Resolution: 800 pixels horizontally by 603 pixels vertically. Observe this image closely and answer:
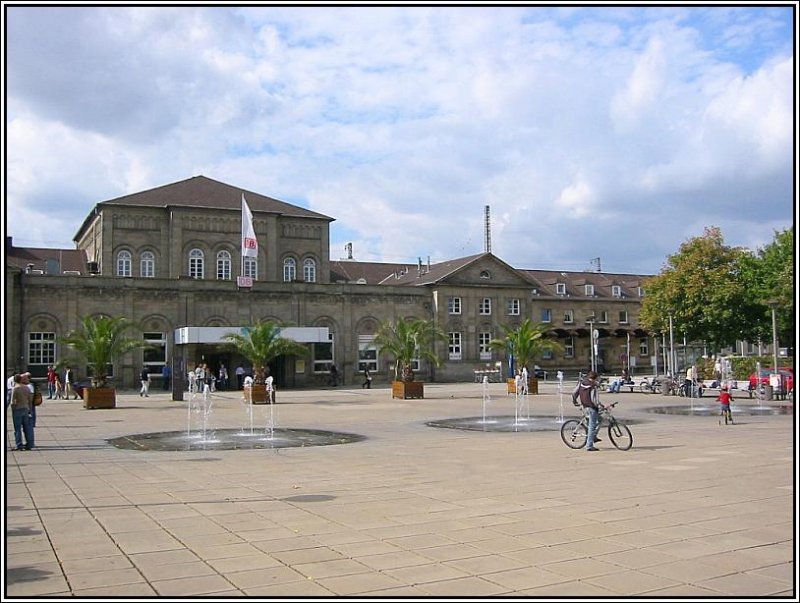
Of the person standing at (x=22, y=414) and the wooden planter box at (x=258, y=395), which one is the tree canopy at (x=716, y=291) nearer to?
the wooden planter box at (x=258, y=395)

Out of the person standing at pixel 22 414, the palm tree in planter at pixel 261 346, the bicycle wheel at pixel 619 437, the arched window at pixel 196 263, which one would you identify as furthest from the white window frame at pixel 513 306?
the person standing at pixel 22 414

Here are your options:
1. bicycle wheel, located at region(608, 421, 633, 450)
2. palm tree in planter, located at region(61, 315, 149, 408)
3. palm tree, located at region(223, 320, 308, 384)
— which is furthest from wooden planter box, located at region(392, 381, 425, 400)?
bicycle wheel, located at region(608, 421, 633, 450)

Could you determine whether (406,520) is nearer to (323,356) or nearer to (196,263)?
(323,356)

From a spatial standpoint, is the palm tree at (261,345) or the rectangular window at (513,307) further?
the rectangular window at (513,307)

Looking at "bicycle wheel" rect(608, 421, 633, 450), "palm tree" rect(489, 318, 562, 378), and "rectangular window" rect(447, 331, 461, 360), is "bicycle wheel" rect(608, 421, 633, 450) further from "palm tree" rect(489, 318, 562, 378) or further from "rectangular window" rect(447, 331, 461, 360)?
"rectangular window" rect(447, 331, 461, 360)

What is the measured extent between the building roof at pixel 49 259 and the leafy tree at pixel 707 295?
44864 mm

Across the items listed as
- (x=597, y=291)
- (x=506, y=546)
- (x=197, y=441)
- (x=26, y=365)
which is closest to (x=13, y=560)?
(x=506, y=546)

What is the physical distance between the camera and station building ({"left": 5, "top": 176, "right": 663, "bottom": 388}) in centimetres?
5456

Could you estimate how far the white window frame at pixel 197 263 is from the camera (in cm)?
6206

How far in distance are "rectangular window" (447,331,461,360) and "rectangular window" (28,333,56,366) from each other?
98.3ft

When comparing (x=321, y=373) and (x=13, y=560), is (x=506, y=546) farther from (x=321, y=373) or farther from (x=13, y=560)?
(x=321, y=373)

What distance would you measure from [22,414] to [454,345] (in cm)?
5148

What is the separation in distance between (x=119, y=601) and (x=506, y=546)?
13.0 feet

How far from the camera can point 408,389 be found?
1710 inches
